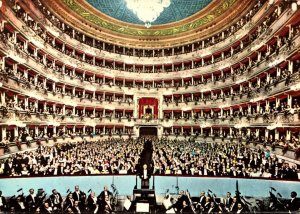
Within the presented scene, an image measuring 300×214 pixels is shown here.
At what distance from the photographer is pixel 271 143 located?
20297 millimetres

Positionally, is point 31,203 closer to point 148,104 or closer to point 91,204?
point 91,204

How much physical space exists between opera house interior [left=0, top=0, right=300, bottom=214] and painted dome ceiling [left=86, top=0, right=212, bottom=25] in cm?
17

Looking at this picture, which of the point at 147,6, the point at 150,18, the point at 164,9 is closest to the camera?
the point at 147,6

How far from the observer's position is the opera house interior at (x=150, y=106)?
10.5m

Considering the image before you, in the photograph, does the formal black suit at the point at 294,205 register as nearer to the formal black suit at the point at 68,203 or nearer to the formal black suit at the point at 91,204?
the formal black suit at the point at 91,204

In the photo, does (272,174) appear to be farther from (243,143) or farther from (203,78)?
(203,78)

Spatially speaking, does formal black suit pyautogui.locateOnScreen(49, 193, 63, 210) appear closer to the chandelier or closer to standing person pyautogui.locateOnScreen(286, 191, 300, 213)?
standing person pyautogui.locateOnScreen(286, 191, 300, 213)

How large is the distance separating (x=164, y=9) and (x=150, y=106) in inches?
553

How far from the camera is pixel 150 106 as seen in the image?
129ft

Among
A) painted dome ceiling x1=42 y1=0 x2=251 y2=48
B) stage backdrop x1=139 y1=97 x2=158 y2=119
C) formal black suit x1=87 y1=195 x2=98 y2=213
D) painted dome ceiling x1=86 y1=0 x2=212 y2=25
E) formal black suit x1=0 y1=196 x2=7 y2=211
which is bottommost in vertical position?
formal black suit x1=87 y1=195 x2=98 y2=213

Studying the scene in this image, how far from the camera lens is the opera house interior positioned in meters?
→ 10.5

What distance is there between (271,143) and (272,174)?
26.1 ft

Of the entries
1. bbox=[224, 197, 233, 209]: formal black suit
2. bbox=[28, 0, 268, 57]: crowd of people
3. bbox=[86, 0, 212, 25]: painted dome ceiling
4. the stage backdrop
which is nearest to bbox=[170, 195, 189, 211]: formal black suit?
bbox=[224, 197, 233, 209]: formal black suit

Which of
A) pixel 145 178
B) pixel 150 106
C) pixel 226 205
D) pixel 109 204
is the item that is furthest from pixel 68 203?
pixel 150 106
